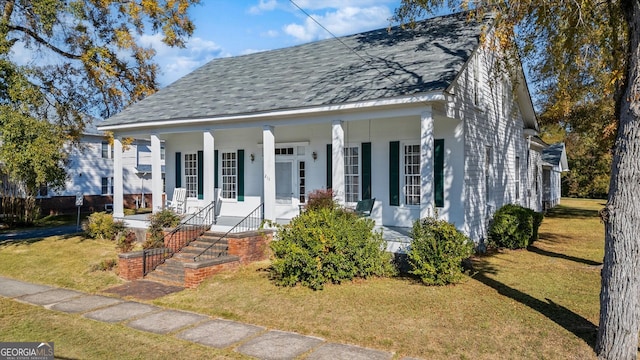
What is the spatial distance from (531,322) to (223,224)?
29.7 ft

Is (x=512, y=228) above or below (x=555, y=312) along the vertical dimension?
above

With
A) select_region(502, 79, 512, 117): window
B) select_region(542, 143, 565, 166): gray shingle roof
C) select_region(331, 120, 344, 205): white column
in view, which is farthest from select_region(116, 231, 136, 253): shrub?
select_region(542, 143, 565, 166): gray shingle roof

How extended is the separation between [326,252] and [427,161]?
10.2 ft

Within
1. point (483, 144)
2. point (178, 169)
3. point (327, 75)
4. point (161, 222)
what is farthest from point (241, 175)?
point (483, 144)

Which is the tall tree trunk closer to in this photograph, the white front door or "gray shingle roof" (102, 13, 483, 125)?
"gray shingle roof" (102, 13, 483, 125)

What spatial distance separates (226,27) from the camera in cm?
1091

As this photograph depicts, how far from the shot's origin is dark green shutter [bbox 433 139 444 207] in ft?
38.9

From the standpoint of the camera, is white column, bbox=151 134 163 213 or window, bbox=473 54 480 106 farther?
white column, bbox=151 134 163 213

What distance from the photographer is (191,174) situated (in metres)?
17.1

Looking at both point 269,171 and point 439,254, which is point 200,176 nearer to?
point 269,171

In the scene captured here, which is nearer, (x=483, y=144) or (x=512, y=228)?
(x=512, y=228)

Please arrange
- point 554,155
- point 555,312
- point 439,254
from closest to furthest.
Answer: point 555,312 < point 439,254 < point 554,155

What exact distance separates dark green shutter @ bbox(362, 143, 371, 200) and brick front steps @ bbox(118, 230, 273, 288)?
9.94 feet

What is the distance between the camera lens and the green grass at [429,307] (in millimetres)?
6039
